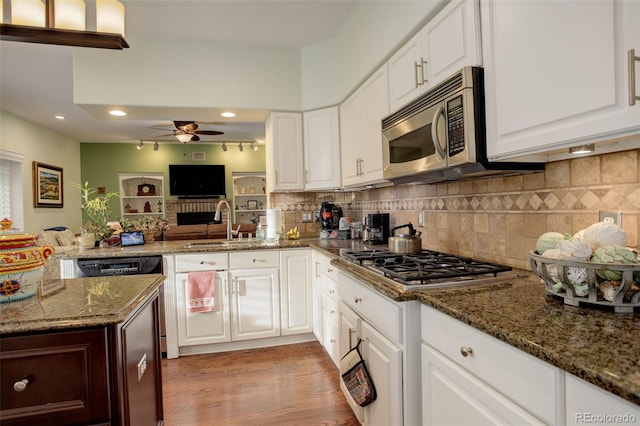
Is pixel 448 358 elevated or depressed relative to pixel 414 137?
depressed

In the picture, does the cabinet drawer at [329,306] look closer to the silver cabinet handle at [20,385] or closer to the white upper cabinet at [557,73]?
the white upper cabinet at [557,73]

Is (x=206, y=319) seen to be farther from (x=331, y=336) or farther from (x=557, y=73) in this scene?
(x=557, y=73)

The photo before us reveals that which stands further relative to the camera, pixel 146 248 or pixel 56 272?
pixel 146 248

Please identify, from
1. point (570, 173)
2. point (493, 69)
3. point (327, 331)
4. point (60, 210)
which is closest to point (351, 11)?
point (493, 69)

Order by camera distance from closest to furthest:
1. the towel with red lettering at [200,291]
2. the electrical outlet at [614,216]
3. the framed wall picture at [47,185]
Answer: the electrical outlet at [614,216] → the towel with red lettering at [200,291] → the framed wall picture at [47,185]

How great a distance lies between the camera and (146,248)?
3.01 meters

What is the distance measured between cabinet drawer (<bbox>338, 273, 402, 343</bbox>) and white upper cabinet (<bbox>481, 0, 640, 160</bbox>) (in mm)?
736

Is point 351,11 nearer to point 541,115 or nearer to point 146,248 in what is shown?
point 541,115

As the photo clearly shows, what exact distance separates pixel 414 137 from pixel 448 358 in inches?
44.3

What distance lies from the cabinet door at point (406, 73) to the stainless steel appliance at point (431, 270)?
2.95 feet

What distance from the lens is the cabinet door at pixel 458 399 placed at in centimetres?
88

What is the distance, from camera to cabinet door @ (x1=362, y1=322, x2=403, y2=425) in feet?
4.48

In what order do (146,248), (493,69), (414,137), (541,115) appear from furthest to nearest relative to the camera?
(146,248) → (414,137) → (493,69) → (541,115)

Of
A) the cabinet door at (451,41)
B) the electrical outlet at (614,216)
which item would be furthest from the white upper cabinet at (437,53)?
the electrical outlet at (614,216)
